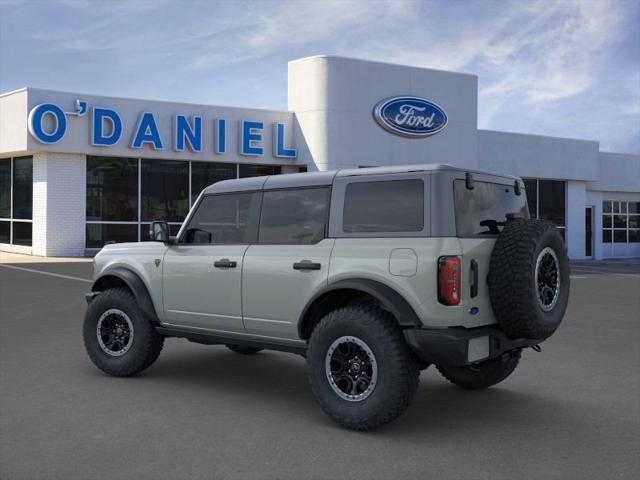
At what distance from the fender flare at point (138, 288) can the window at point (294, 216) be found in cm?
148

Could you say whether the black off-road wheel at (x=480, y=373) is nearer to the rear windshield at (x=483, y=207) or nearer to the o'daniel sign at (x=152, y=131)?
→ the rear windshield at (x=483, y=207)

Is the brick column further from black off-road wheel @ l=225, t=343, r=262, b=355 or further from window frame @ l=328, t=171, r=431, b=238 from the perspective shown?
window frame @ l=328, t=171, r=431, b=238

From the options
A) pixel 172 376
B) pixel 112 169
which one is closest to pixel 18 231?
pixel 112 169

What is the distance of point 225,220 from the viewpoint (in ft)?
21.6

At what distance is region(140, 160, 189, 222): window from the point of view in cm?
2498

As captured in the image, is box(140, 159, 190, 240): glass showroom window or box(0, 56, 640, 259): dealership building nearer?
box(0, 56, 640, 259): dealership building

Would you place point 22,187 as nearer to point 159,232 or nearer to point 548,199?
point 159,232

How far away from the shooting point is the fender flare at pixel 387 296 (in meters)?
5.08

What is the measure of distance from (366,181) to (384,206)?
0.28m

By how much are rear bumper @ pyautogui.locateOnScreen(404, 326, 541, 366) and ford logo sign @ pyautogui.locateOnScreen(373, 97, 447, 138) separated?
73.1ft

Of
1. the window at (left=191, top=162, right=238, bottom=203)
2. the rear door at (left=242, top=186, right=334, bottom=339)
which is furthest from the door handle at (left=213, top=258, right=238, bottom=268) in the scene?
the window at (left=191, top=162, right=238, bottom=203)

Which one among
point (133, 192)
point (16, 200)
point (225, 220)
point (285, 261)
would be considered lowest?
point (285, 261)

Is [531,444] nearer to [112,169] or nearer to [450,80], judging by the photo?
[112,169]

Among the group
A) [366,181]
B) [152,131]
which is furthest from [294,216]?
[152,131]
